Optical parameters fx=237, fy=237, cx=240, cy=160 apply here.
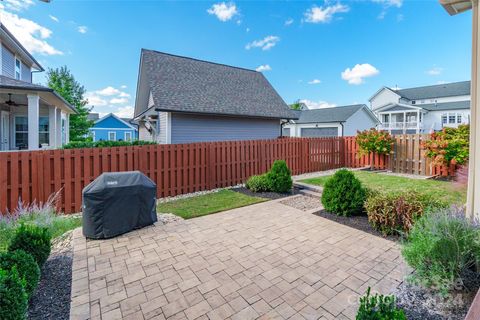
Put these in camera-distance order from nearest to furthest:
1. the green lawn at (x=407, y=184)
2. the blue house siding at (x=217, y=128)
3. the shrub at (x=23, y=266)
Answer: the shrub at (x=23, y=266) < the green lawn at (x=407, y=184) < the blue house siding at (x=217, y=128)

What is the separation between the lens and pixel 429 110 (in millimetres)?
35062

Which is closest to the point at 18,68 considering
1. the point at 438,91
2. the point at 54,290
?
the point at 54,290

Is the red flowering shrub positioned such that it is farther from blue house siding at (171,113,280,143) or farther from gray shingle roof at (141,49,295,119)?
blue house siding at (171,113,280,143)

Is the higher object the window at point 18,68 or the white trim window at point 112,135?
the window at point 18,68

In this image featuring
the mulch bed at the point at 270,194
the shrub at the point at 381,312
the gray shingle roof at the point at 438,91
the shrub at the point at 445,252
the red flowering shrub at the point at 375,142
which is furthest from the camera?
the gray shingle roof at the point at 438,91

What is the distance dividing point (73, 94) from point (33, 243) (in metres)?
32.3

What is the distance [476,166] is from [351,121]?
1040 inches

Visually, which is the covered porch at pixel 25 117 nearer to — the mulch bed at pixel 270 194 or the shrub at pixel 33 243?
the shrub at pixel 33 243

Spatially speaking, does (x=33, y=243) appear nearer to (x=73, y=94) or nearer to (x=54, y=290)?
(x=54, y=290)

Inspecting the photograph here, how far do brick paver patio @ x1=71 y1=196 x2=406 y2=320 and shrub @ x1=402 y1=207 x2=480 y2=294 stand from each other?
16.3 inches

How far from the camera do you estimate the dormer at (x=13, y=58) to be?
11.4 metres

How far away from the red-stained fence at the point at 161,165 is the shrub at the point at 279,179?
1.80 metres

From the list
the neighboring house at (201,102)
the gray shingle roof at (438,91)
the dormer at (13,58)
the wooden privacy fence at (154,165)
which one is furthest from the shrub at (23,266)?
the gray shingle roof at (438,91)

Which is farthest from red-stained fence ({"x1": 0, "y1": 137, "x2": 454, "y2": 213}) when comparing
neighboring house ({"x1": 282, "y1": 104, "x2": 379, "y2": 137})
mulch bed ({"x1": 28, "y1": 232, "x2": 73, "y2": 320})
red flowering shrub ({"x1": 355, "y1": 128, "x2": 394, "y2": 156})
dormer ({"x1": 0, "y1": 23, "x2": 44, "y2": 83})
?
neighboring house ({"x1": 282, "y1": 104, "x2": 379, "y2": 137})
